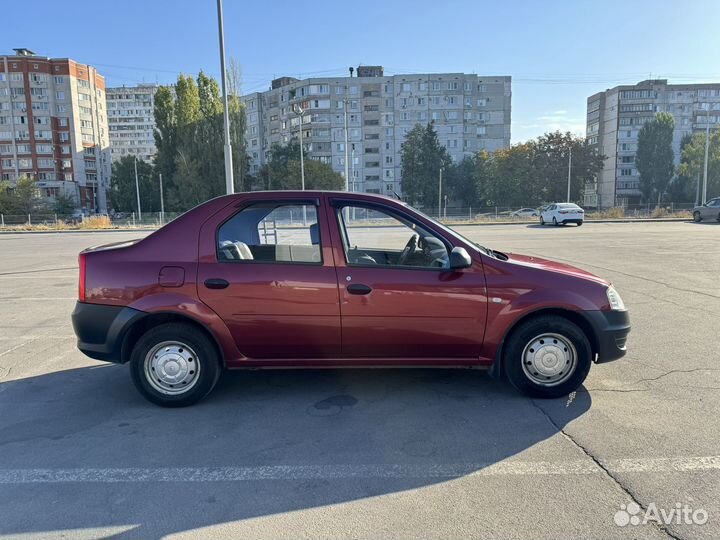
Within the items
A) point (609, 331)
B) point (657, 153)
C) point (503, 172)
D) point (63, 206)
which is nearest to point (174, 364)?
point (609, 331)

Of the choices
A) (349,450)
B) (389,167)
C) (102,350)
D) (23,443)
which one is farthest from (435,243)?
(389,167)

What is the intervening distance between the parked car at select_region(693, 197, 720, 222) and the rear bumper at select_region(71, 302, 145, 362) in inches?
1529

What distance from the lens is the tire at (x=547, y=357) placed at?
13.5 ft

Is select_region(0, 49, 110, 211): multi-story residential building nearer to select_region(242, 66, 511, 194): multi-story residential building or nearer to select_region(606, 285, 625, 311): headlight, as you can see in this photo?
select_region(242, 66, 511, 194): multi-story residential building

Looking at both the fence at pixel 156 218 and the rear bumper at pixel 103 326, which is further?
the fence at pixel 156 218

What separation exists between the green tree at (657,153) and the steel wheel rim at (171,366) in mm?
86663

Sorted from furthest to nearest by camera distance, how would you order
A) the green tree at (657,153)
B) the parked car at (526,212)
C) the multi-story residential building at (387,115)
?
the multi-story residential building at (387,115) < the green tree at (657,153) < the parked car at (526,212)

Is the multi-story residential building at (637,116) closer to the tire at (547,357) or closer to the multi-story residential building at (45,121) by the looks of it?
the tire at (547,357)

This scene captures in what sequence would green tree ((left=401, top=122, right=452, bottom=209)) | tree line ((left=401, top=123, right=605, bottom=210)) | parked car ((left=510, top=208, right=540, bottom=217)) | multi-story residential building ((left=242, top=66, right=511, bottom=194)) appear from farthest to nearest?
multi-story residential building ((left=242, top=66, right=511, bottom=194)) < green tree ((left=401, top=122, right=452, bottom=209)) < tree line ((left=401, top=123, right=605, bottom=210)) < parked car ((left=510, top=208, right=540, bottom=217))

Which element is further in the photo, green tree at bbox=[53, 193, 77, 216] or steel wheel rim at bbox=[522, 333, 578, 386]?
green tree at bbox=[53, 193, 77, 216]

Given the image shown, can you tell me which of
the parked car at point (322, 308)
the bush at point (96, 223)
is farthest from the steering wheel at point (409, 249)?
the bush at point (96, 223)

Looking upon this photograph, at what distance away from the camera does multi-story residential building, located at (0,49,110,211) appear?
273 feet

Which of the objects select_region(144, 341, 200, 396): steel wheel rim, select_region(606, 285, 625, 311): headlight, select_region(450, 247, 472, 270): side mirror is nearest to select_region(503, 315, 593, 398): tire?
select_region(606, 285, 625, 311): headlight

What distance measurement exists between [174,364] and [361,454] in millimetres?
1842
